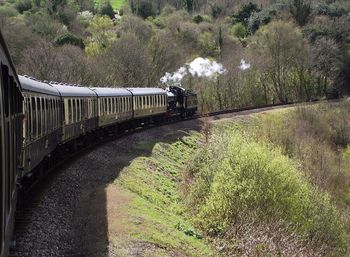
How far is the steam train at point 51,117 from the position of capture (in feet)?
22.0

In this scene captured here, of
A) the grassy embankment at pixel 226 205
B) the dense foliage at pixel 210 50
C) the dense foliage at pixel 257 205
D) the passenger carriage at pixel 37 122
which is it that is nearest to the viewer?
the passenger carriage at pixel 37 122

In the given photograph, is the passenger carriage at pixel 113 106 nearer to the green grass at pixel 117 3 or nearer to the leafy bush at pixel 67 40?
the leafy bush at pixel 67 40

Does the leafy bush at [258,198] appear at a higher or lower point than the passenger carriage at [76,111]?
lower

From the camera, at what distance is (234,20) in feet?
384

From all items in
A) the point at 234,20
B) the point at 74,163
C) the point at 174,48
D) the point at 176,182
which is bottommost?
the point at 176,182

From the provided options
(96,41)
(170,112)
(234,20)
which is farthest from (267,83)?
(234,20)

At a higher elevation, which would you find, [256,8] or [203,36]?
[256,8]

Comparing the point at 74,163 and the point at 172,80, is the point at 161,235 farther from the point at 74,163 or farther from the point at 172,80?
the point at 172,80

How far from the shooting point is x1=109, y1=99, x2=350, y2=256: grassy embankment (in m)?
15.9

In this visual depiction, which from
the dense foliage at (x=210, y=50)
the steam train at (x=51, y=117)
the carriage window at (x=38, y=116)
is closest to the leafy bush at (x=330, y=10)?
the dense foliage at (x=210, y=50)

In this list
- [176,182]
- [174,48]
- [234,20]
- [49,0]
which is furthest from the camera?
[234,20]

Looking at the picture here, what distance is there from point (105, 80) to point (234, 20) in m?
69.1

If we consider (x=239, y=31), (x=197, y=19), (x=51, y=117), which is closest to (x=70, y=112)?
(x=51, y=117)

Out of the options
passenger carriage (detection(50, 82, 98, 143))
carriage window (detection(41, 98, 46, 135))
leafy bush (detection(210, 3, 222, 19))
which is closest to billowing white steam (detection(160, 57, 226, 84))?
passenger carriage (detection(50, 82, 98, 143))
